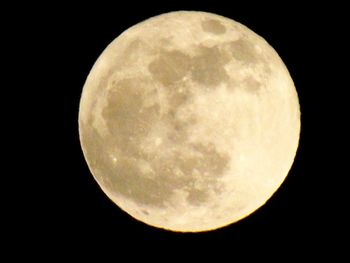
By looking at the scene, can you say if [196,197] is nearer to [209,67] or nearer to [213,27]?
[209,67]

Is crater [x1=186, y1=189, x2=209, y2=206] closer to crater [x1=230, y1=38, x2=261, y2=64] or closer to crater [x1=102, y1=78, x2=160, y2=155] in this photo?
crater [x1=102, y1=78, x2=160, y2=155]

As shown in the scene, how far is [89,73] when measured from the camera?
5.86 metres

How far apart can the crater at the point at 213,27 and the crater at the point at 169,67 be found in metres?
0.38

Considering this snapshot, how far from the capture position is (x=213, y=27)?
5383mm

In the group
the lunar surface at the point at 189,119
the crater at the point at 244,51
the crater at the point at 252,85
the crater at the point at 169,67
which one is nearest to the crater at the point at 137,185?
the lunar surface at the point at 189,119

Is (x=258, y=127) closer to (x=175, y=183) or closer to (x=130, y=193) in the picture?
(x=175, y=183)

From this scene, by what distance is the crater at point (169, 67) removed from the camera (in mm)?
5059

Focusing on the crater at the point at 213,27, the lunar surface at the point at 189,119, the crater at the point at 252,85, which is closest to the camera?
the lunar surface at the point at 189,119

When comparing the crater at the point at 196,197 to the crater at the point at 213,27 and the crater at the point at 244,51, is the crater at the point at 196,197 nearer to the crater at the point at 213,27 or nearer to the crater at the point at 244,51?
the crater at the point at 244,51

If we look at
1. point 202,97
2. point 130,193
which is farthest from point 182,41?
point 130,193

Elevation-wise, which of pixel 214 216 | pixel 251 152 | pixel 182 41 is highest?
pixel 182 41

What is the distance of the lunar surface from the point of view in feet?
16.6

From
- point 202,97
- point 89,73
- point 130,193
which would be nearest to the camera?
point 202,97

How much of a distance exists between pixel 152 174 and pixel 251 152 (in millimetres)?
817
